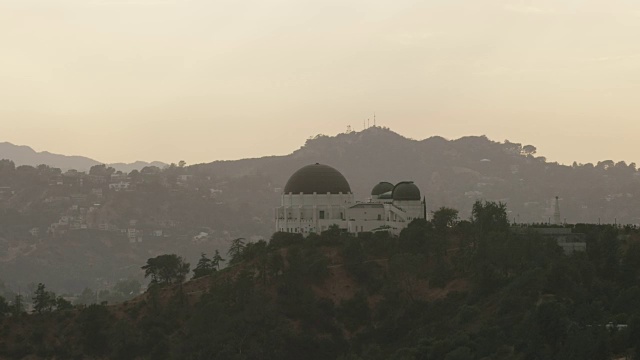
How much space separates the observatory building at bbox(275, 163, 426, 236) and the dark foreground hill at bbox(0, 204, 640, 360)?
11.4ft

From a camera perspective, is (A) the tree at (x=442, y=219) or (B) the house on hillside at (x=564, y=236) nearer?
(B) the house on hillside at (x=564, y=236)

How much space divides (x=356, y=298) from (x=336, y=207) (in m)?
16.0

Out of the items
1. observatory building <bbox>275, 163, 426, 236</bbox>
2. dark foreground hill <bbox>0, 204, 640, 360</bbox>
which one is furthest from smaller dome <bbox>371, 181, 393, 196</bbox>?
dark foreground hill <bbox>0, 204, 640, 360</bbox>

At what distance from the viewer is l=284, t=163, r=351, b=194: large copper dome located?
102375 millimetres

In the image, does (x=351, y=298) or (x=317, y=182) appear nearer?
(x=351, y=298)

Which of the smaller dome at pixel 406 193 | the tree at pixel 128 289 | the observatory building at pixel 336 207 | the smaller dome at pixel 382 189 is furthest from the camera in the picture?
the tree at pixel 128 289

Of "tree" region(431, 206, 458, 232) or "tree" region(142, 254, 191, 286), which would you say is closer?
"tree" region(431, 206, 458, 232)

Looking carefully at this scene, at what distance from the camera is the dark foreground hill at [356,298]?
77688mm

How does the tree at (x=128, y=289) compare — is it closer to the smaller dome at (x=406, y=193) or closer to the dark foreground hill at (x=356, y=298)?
the dark foreground hill at (x=356, y=298)

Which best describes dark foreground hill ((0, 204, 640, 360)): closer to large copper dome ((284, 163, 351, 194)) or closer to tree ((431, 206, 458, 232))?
tree ((431, 206, 458, 232))

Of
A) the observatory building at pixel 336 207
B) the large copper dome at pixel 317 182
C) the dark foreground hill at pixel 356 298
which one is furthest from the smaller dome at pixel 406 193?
the dark foreground hill at pixel 356 298

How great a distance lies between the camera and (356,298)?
87438mm

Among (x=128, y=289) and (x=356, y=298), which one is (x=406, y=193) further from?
(x=128, y=289)

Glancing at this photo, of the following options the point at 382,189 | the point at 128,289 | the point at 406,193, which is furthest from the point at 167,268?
the point at 128,289
